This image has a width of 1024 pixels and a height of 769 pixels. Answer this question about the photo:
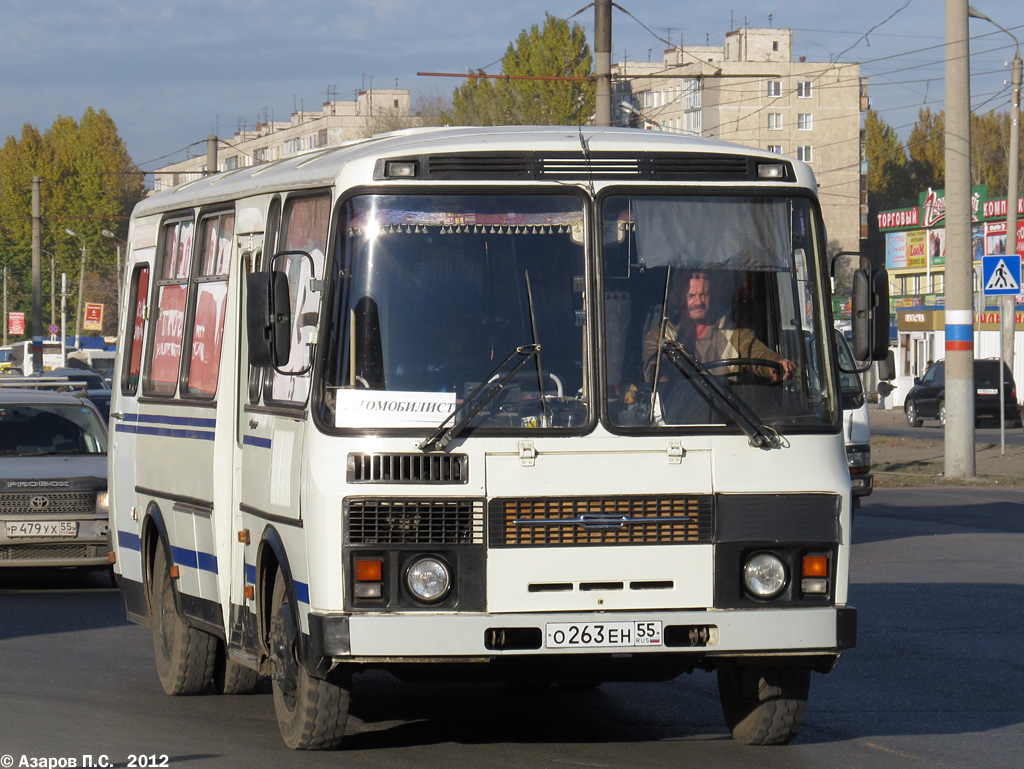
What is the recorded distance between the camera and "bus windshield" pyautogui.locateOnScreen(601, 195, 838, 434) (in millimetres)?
6746

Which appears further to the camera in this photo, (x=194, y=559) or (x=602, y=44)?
(x=602, y=44)

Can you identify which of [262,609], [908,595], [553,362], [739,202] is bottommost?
[908,595]

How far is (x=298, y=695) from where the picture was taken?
702 cm

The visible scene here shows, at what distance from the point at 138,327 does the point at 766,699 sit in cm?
458

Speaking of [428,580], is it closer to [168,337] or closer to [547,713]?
[547,713]

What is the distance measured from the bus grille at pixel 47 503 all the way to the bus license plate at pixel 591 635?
8142 mm

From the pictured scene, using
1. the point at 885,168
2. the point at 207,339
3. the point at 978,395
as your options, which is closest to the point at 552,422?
the point at 207,339

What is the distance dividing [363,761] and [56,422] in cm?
892

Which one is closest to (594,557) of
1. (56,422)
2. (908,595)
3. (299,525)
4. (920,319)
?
(299,525)

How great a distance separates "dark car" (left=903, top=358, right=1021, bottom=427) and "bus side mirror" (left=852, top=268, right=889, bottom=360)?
121ft

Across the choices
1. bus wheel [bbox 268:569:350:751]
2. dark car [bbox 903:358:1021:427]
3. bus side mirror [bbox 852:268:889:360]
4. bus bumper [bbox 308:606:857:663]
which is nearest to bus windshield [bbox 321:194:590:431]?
bus bumper [bbox 308:606:857:663]

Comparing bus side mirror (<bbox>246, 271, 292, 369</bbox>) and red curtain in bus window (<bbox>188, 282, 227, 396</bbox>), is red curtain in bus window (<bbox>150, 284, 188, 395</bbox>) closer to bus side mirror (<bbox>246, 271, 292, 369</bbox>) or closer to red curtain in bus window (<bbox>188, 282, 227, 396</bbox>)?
red curtain in bus window (<bbox>188, 282, 227, 396</bbox>)

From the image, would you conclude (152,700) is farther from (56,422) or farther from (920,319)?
(920,319)

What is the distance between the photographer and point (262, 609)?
24.6 feet
